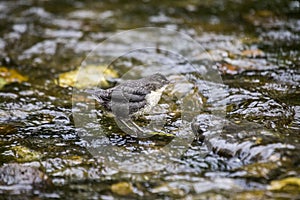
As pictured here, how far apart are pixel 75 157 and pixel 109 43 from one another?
4182mm

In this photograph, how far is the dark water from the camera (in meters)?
4.34

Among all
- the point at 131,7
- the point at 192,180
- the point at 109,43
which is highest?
the point at 131,7

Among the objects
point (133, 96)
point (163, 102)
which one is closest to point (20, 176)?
point (133, 96)

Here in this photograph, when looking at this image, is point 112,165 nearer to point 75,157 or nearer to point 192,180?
point 75,157

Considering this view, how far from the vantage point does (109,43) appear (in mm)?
8664

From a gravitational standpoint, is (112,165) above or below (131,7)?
below

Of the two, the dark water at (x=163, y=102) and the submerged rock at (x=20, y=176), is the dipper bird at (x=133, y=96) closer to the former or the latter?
the dark water at (x=163, y=102)

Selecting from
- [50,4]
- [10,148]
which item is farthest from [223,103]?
[50,4]

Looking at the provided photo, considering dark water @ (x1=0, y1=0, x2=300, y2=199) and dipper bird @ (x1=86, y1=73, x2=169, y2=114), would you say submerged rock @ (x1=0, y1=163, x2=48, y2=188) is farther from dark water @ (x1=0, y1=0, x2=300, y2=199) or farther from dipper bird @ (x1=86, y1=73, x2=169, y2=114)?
dipper bird @ (x1=86, y1=73, x2=169, y2=114)

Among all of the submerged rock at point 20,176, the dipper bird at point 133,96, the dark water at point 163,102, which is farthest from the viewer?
the dipper bird at point 133,96

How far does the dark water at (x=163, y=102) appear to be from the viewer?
14.2 feet

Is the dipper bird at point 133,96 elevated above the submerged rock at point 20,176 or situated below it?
above

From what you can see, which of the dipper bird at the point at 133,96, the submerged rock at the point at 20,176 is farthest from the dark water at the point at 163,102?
the dipper bird at the point at 133,96

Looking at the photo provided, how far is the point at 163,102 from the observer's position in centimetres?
602
